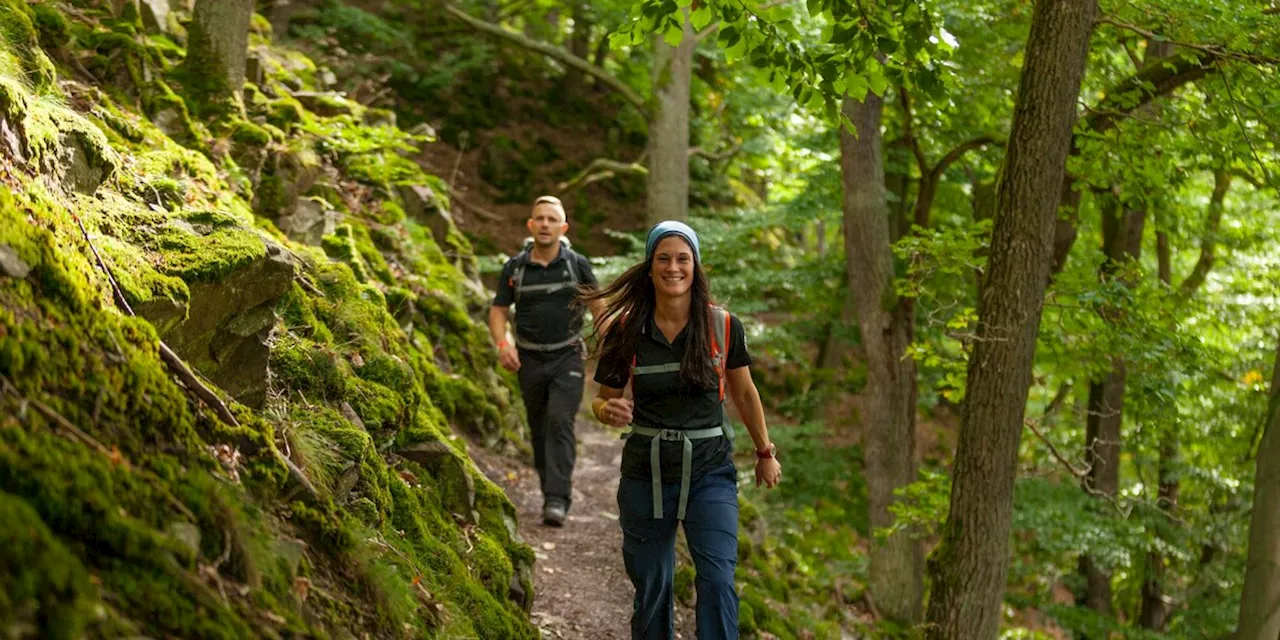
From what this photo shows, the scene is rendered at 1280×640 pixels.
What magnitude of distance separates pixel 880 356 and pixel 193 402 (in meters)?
7.58

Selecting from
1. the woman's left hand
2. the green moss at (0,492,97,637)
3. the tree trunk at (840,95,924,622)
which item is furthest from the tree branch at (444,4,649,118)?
the green moss at (0,492,97,637)

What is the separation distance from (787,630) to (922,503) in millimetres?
1838

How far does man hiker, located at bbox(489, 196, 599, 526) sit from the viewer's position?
6898 mm

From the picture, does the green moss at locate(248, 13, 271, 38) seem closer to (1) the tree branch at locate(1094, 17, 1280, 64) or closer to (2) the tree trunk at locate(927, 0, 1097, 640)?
(2) the tree trunk at locate(927, 0, 1097, 640)

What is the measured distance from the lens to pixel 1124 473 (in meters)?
17.4

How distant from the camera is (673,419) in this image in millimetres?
4375

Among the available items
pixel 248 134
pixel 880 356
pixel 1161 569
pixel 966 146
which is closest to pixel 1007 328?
pixel 880 356

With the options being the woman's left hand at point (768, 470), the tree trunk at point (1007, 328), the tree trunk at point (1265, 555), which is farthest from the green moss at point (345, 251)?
the tree trunk at point (1265, 555)

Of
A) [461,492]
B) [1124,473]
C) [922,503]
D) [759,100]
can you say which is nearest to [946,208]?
[759,100]

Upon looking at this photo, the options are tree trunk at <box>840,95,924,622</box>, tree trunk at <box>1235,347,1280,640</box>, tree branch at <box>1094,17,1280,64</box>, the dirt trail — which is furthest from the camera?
tree trunk at <box>840,95,924,622</box>

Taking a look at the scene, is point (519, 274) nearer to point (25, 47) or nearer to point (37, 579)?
point (25, 47)

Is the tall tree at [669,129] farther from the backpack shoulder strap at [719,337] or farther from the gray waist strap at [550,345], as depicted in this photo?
the backpack shoulder strap at [719,337]

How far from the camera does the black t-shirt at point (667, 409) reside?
4.36 m

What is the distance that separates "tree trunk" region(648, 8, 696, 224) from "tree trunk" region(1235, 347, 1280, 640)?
8690 millimetres
